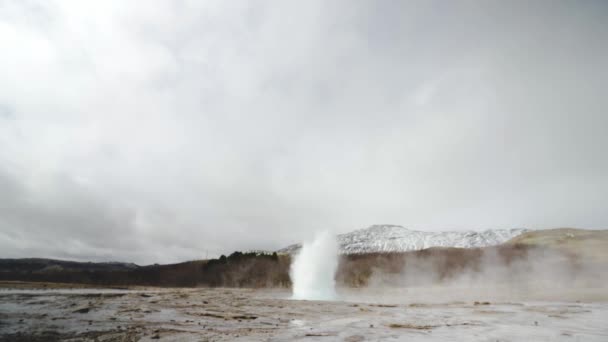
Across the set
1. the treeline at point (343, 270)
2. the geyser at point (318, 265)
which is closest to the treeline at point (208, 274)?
the treeline at point (343, 270)

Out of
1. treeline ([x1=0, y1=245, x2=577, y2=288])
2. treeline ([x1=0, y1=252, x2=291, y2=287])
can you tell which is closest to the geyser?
treeline ([x1=0, y1=245, x2=577, y2=288])

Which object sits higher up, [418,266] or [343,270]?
[418,266]

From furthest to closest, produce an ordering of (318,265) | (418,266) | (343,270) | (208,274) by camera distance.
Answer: (208,274) → (343,270) → (418,266) → (318,265)

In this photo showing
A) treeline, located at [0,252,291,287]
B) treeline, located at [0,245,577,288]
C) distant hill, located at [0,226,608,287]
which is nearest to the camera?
distant hill, located at [0,226,608,287]

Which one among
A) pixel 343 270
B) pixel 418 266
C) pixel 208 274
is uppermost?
pixel 418 266

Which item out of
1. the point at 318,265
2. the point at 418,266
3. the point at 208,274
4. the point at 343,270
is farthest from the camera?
the point at 208,274

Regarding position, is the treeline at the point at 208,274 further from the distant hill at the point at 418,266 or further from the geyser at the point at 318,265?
the geyser at the point at 318,265

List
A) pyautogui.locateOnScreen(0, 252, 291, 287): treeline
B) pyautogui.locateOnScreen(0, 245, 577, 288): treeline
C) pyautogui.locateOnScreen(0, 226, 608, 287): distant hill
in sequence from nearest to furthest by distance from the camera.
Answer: pyautogui.locateOnScreen(0, 226, 608, 287): distant hill < pyautogui.locateOnScreen(0, 245, 577, 288): treeline < pyautogui.locateOnScreen(0, 252, 291, 287): treeline

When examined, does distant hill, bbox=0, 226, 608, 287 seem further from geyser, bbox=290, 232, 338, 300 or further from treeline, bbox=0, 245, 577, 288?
geyser, bbox=290, 232, 338, 300

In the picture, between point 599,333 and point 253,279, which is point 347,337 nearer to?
point 599,333

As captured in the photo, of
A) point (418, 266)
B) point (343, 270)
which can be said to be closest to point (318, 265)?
point (418, 266)

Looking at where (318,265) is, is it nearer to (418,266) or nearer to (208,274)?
(418,266)

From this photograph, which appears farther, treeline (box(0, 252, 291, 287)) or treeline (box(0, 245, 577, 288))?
treeline (box(0, 252, 291, 287))

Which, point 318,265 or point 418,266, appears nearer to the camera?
point 318,265
